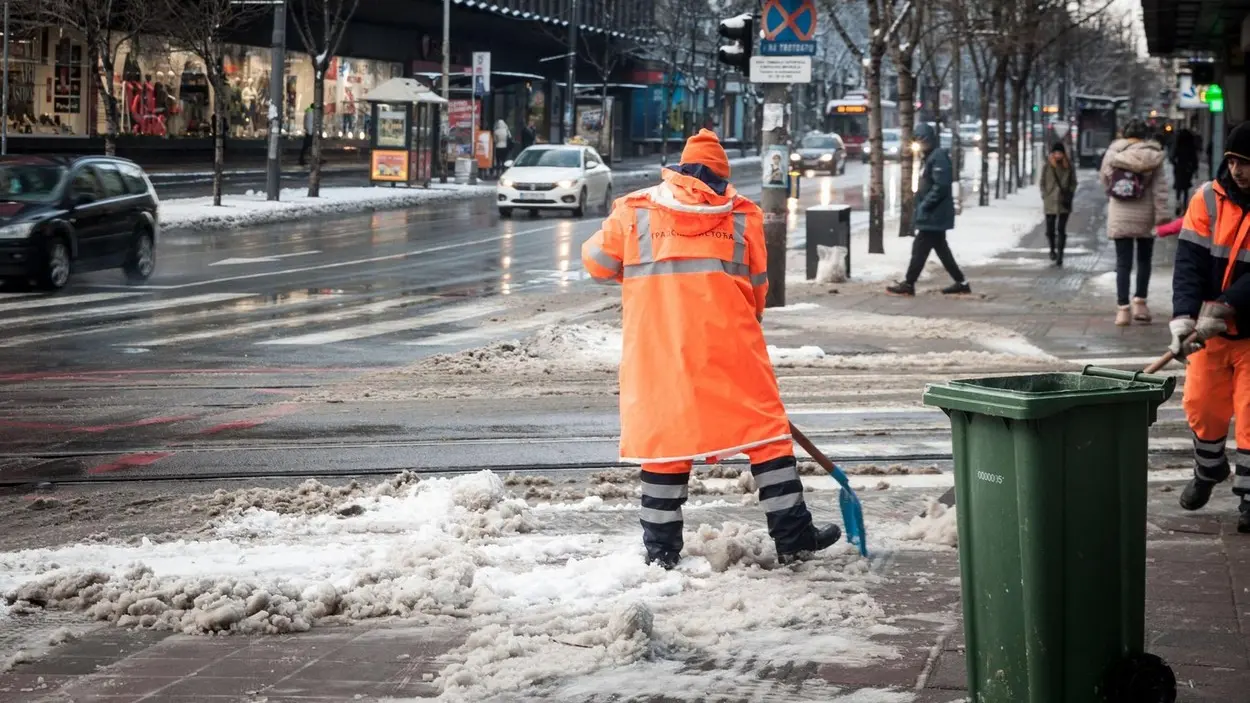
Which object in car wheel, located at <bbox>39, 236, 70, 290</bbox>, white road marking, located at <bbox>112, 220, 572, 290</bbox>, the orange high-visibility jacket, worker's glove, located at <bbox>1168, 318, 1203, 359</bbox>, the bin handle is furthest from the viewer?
white road marking, located at <bbox>112, 220, 572, 290</bbox>

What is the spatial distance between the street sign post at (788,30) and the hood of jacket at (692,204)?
34.0 ft

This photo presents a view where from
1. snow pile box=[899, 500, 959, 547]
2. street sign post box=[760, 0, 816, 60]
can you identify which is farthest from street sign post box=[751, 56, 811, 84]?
snow pile box=[899, 500, 959, 547]

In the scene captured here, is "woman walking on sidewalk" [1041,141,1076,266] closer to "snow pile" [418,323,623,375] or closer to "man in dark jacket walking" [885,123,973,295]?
"man in dark jacket walking" [885,123,973,295]

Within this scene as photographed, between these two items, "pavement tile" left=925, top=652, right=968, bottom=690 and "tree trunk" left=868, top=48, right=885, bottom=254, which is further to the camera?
"tree trunk" left=868, top=48, right=885, bottom=254

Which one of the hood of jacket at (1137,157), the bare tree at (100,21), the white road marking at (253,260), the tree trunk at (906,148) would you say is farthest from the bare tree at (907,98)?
the bare tree at (100,21)

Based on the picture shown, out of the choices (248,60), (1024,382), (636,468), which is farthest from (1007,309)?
(248,60)

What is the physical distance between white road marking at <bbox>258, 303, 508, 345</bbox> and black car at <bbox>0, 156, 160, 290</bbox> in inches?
183

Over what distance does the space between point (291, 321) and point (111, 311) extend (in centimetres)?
191

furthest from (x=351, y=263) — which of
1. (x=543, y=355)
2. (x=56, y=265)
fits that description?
(x=543, y=355)

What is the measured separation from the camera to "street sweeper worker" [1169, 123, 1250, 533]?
7004mm

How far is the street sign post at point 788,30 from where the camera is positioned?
16766mm

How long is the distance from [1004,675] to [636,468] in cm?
448

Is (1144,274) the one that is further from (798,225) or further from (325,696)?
(798,225)

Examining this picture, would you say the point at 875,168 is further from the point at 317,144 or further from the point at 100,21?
the point at 317,144
